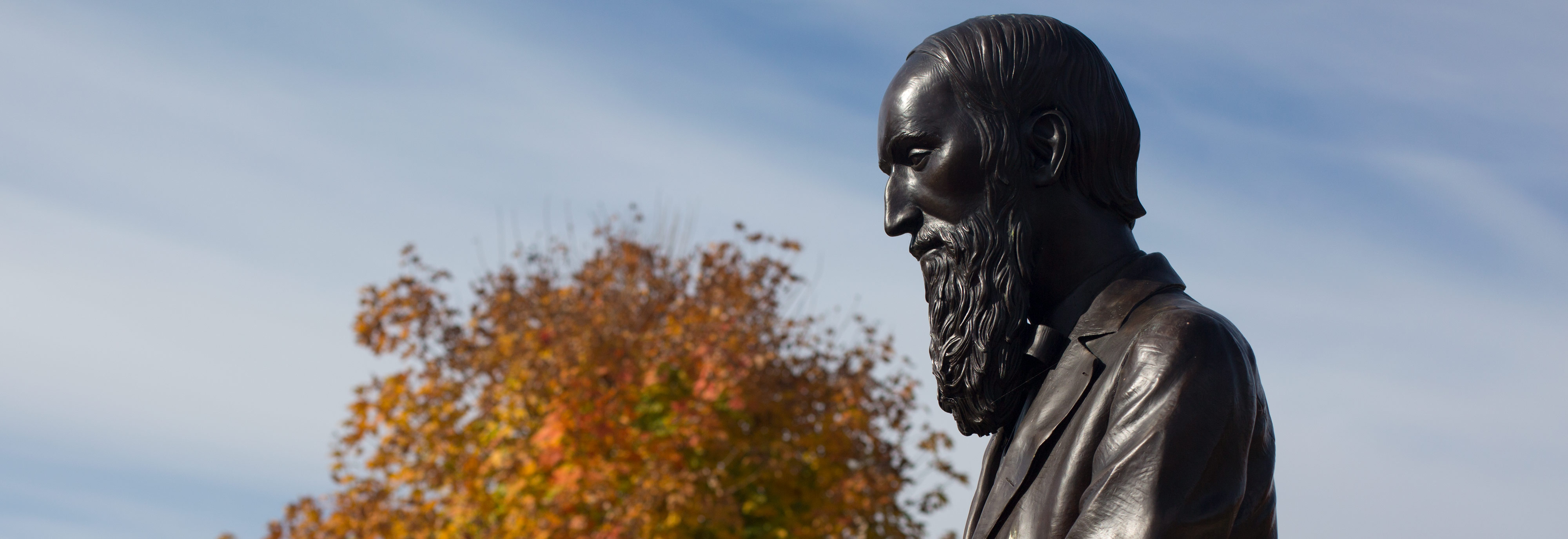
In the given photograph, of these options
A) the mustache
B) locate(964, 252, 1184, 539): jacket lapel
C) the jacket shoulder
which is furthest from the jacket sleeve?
the mustache

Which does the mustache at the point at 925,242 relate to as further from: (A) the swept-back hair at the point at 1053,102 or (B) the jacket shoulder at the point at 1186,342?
(B) the jacket shoulder at the point at 1186,342

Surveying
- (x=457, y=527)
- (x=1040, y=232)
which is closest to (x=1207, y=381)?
(x=1040, y=232)

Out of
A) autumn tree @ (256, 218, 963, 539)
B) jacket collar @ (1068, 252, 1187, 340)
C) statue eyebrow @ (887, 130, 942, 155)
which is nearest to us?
jacket collar @ (1068, 252, 1187, 340)

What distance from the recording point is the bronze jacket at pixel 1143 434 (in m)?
1.68

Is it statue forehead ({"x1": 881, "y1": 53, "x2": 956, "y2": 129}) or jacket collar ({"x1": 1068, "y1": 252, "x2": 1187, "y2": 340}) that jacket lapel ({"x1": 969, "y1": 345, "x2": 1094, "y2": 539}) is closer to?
jacket collar ({"x1": 1068, "y1": 252, "x2": 1187, "y2": 340})

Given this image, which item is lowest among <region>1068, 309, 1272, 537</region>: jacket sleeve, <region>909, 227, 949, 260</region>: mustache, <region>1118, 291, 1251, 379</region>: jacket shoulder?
<region>1068, 309, 1272, 537</region>: jacket sleeve

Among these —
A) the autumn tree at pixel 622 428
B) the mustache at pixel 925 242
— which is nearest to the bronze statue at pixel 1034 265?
the mustache at pixel 925 242

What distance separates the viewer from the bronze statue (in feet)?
6.02

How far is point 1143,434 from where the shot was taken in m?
1.72

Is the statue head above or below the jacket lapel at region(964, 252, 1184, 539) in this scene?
above

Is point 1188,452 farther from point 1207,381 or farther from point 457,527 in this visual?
point 457,527

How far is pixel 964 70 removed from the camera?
209cm

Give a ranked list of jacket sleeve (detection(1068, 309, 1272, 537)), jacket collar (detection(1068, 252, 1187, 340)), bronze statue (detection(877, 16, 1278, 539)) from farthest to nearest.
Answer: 1. jacket collar (detection(1068, 252, 1187, 340))
2. bronze statue (detection(877, 16, 1278, 539))
3. jacket sleeve (detection(1068, 309, 1272, 537))

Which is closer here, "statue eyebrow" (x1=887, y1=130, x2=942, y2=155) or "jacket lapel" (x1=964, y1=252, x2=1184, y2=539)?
"jacket lapel" (x1=964, y1=252, x2=1184, y2=539)
